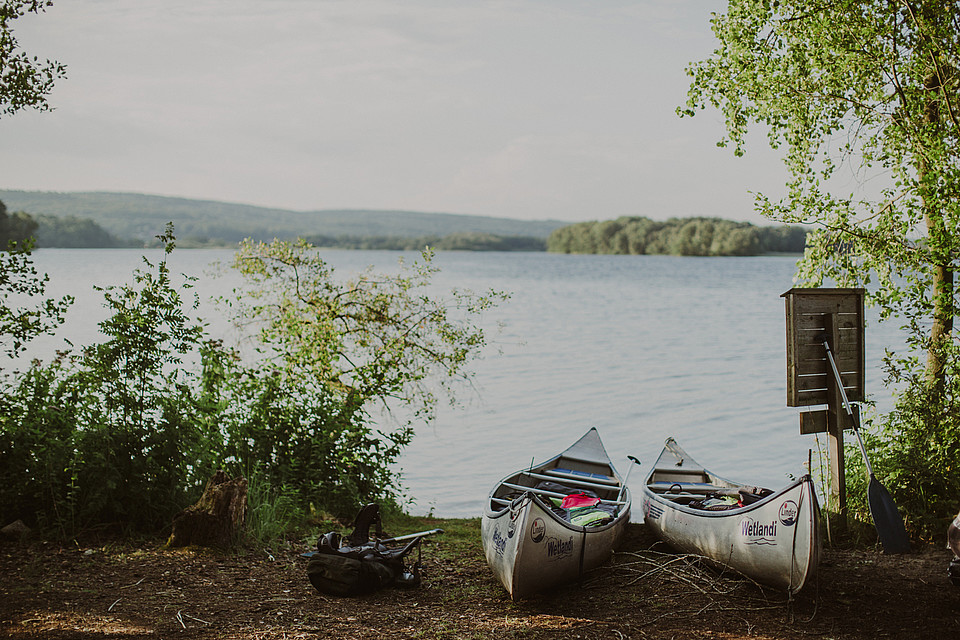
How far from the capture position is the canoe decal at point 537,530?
5309 mm

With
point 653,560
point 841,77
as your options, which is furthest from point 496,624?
point 841,77

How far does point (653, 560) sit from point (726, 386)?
16.4m

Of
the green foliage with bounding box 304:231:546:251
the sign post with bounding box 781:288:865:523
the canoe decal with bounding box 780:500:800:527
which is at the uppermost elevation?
the green foliage with bounding box 304:231:546:251

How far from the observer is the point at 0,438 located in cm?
639

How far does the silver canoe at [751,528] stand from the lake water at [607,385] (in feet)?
14.4

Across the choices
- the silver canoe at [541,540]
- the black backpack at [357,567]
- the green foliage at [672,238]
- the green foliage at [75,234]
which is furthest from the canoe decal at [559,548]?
Result: the green foliage at [672,238]

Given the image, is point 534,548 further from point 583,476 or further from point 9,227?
point 9,227

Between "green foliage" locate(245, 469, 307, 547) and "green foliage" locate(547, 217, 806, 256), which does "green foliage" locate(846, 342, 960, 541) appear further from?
"green foliage" locate(547, 217, 806, 256)

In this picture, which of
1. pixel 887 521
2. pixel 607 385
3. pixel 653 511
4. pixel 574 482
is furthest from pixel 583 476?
pixel 607 385

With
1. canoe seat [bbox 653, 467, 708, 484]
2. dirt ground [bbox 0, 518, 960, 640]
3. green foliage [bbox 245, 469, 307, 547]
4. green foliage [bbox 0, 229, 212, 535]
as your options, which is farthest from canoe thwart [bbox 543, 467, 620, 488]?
green foliage [bbox 0, 229, 212, 535]

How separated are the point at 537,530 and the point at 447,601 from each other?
862 millimetres

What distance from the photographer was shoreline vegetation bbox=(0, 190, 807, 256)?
35.1 meters

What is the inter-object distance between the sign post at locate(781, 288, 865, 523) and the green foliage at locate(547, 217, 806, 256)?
45927mm

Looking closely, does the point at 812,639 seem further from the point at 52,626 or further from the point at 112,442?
the point at 112,442
